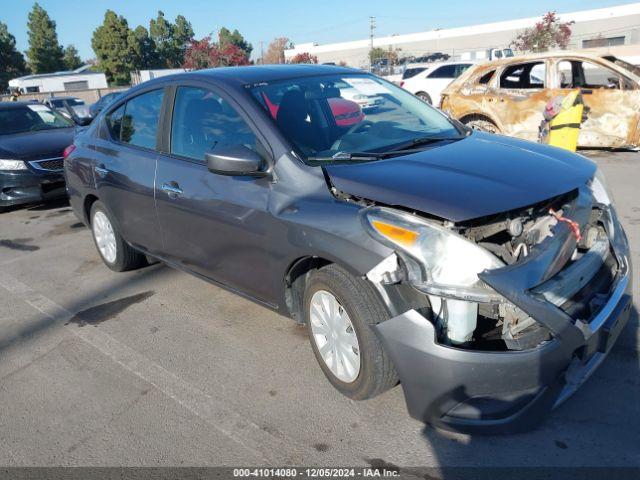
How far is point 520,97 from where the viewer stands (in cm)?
888

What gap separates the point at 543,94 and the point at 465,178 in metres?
7.04

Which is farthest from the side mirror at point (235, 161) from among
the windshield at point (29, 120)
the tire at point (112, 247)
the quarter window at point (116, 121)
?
the windshield at point (29, 120)

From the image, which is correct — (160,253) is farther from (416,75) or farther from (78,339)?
(416,75)

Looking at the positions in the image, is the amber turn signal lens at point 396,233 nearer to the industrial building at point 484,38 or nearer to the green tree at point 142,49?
the industrial building at point 484,38

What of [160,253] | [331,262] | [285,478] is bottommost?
[285,478]

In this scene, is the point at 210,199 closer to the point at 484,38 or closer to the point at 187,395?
the point at 187,395

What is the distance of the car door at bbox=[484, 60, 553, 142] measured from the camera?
8.77 m

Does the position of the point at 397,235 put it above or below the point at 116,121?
below

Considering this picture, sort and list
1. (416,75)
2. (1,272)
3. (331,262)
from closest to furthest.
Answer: (331,262) → (1,272) → (416,75)

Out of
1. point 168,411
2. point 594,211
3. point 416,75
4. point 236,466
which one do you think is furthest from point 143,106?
point 416,75

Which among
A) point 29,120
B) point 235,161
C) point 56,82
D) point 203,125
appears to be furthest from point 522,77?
point 56,82

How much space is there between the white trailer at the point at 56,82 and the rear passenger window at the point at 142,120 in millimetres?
40729

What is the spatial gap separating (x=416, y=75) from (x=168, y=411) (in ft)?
53.3

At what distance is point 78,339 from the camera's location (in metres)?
3.86
